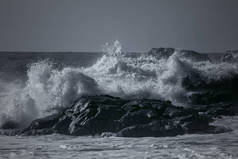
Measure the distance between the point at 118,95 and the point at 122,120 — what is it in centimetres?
512

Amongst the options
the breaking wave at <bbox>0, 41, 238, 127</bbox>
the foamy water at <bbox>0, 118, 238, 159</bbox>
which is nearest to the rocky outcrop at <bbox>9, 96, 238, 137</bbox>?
the foamy water at <bbox>0, 118, 238, 159</bbox>

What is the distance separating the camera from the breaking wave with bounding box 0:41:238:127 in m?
14.0

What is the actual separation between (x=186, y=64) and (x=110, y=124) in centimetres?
883

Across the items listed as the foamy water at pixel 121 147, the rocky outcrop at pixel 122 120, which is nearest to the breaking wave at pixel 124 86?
the rocky outcrop at pixel 122 120

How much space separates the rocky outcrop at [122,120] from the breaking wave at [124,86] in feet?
5.93

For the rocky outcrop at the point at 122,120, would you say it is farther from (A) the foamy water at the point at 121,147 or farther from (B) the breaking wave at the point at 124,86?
(B) the breaking wave at the point at 124,86

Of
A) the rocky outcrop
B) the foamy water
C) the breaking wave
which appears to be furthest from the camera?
the breaking wave

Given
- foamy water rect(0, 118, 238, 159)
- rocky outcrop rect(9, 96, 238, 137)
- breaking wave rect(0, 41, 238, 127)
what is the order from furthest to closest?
1. breaking wave rect(0, 41, 238, 127)
2. rocky outcrop rect(9, 96, 238, 137)
3. foamy water rect(0, 118, 238, 159)

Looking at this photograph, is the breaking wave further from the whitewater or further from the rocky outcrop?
the rocky outcrop

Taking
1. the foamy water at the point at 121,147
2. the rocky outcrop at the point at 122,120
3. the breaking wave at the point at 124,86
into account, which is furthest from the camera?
the breaking wave at the point at 124,86

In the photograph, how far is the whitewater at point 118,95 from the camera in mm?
8734

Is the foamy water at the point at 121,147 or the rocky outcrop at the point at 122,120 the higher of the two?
the rocky outcrop at the point at 122,120

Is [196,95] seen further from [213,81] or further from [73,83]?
[73,83]

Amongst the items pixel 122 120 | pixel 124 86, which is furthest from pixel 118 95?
pixel 122 120
